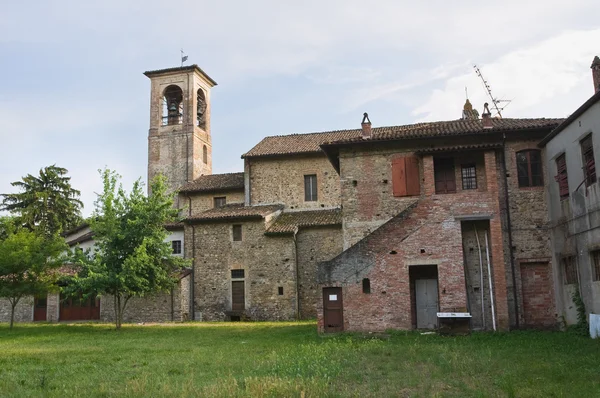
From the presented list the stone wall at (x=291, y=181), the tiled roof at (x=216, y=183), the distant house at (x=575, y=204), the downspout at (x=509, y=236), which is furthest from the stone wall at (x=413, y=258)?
the tiled roof at (x=216, y=183)

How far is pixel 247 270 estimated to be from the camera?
30.5m

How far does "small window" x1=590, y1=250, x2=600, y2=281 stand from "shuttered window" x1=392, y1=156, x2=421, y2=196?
22.2 ft

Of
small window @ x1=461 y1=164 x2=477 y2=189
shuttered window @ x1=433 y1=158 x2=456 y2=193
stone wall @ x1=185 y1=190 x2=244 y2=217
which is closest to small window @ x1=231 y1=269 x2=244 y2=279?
stone wall @ x1=185 y1=190 x2=244 y2=217

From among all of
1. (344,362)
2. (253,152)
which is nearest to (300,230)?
(253,152)

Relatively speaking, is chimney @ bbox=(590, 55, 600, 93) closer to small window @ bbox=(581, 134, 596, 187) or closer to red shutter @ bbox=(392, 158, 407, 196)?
small window @ bbox=(581, 134, 596, 187)

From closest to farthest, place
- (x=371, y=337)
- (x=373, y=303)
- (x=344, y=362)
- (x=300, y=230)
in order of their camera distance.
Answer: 1. (x=344, y=362)
2. (x=371, y=337)
3. (x=373, y=303)
4. (x=300, y=230)

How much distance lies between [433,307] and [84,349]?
12.3m

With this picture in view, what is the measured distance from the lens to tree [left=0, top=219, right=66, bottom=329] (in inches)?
1033

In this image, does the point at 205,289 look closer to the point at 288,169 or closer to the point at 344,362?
the point at 288,169

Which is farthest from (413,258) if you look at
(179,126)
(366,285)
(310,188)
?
(179,126)

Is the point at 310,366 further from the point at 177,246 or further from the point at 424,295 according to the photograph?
the point at 177,246

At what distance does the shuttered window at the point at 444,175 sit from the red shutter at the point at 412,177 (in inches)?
33.0

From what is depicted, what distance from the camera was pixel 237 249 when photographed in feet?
101

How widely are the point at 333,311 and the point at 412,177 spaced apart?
614 centimetres
